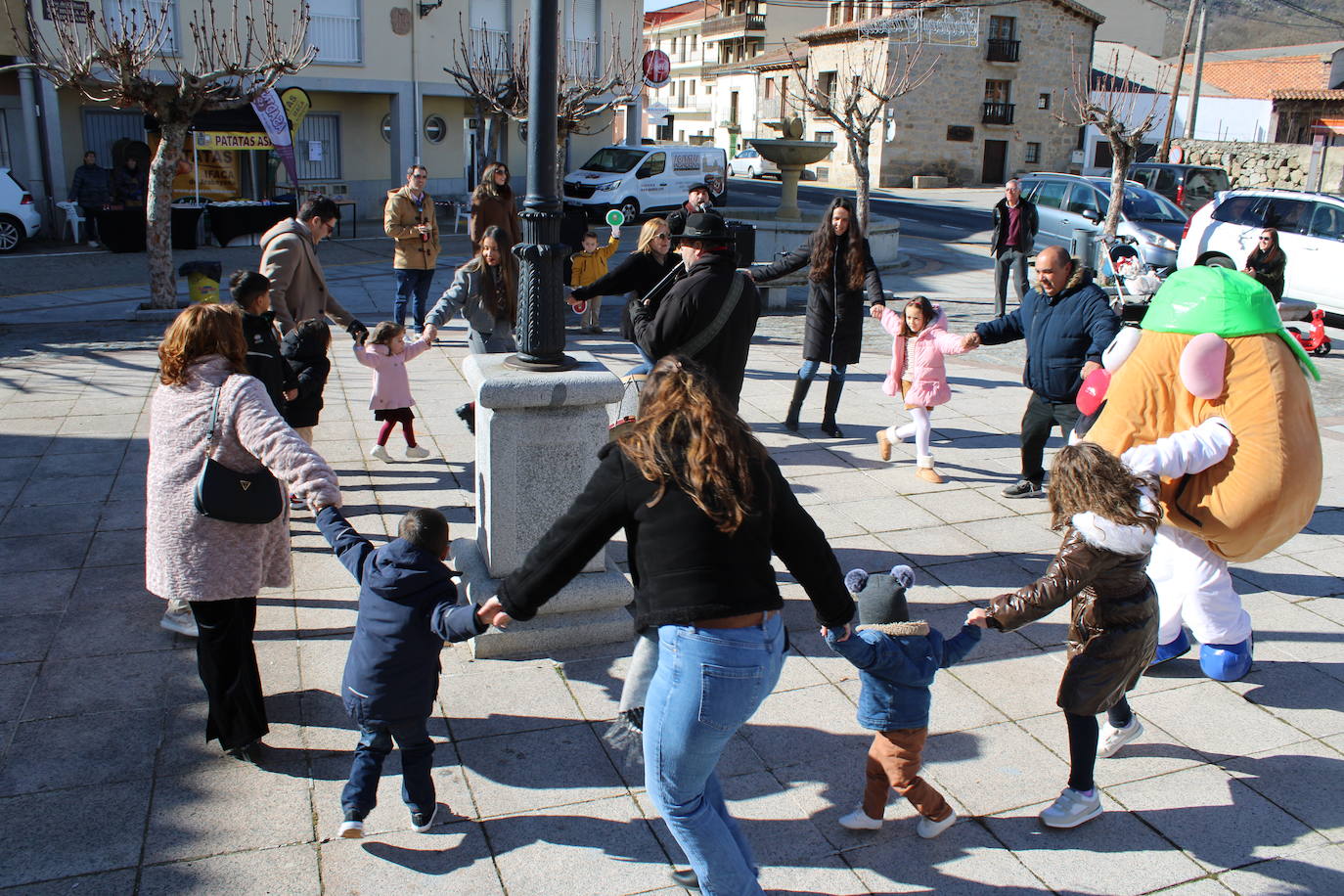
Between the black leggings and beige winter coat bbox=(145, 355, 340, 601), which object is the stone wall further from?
beige winter coat bbox=(145, 355, 340, 601)

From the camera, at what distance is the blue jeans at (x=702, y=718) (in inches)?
108

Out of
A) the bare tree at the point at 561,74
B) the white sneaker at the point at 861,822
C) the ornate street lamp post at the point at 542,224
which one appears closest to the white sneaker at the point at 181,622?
the ornate street lamp post at the point at 542,224

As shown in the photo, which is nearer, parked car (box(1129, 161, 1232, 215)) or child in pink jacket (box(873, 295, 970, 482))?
child in pink jacket (box(873, 295, 970, 482))

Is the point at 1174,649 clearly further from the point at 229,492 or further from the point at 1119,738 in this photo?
the point at 229,492

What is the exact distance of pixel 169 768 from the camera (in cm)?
389

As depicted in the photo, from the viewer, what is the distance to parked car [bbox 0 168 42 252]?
58.9 ft

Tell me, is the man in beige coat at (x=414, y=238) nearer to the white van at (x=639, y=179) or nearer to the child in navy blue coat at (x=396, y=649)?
the child in navy blue coat at (x=396, y=649)

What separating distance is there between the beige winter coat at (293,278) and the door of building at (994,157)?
42449 millimetres

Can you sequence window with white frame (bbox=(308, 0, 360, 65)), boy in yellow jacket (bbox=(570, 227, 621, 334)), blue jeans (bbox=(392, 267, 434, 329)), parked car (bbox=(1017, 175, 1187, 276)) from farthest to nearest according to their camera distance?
window with white frame (bbox=(308, 0, 360, 65)) < parked car (bbox=(1017, 175, 1187, 276)) < boy in yellow jacket (bbox=(570, 227, 621, 334)) < blue jeans (bbox=(392, 267, 434, 329))

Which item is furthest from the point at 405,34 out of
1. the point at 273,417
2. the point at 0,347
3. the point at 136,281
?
the point at 273,417

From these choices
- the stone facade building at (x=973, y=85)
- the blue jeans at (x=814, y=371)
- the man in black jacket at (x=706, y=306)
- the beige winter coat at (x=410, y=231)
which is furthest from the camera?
the stone facade building at (x=973, y=85)

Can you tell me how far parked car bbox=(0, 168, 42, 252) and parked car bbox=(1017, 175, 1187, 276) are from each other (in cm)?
1630

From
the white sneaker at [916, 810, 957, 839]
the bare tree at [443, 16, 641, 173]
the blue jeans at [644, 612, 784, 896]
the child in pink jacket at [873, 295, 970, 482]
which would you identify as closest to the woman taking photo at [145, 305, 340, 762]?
the blue jeans at [644, 612, 784, 896]

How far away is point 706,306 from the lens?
17.1ft
